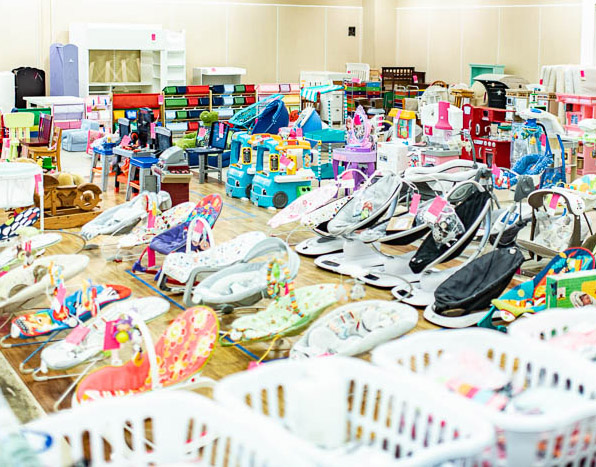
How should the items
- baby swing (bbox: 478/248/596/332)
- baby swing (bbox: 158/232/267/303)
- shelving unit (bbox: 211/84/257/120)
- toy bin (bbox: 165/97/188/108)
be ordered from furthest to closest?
shelving unit (bbox: 211/84/257/120), toy bin (bbox: 165/97/188/108), baby swing (bbox: 158/232/267/303), baby swing (bbox: 478/248/596/332)

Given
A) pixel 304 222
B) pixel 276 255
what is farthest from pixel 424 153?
pixel 276 255

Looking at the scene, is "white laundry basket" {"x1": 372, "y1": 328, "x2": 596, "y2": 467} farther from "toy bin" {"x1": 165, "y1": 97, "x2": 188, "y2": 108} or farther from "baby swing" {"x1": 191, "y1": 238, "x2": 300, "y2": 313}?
"toy bin" {"x1": 165, "y1": 97, "x2": 188, "y2": 108}

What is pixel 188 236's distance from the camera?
6703 mm

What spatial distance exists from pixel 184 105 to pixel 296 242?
7077mm

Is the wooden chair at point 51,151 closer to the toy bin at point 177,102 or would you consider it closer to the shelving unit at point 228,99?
the toy bin at point 177,102

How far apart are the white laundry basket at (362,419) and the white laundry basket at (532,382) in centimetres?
8

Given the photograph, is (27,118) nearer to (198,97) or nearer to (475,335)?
(198,97)

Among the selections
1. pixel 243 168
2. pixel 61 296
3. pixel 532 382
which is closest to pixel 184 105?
pixel 243 168

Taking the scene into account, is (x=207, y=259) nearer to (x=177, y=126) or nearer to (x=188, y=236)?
(x=188, y=236)

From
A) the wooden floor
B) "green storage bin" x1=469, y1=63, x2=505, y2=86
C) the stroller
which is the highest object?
"green storage bin" x1=469, y1=63, x2=505, y2=86

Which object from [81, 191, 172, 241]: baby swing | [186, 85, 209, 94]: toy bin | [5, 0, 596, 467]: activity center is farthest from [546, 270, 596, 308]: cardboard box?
[186, 85, 209, 94]: toy bin

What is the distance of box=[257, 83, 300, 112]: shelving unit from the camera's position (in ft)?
55.8

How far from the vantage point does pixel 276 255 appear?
238 inches

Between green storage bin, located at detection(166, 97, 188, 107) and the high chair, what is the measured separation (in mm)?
3231
